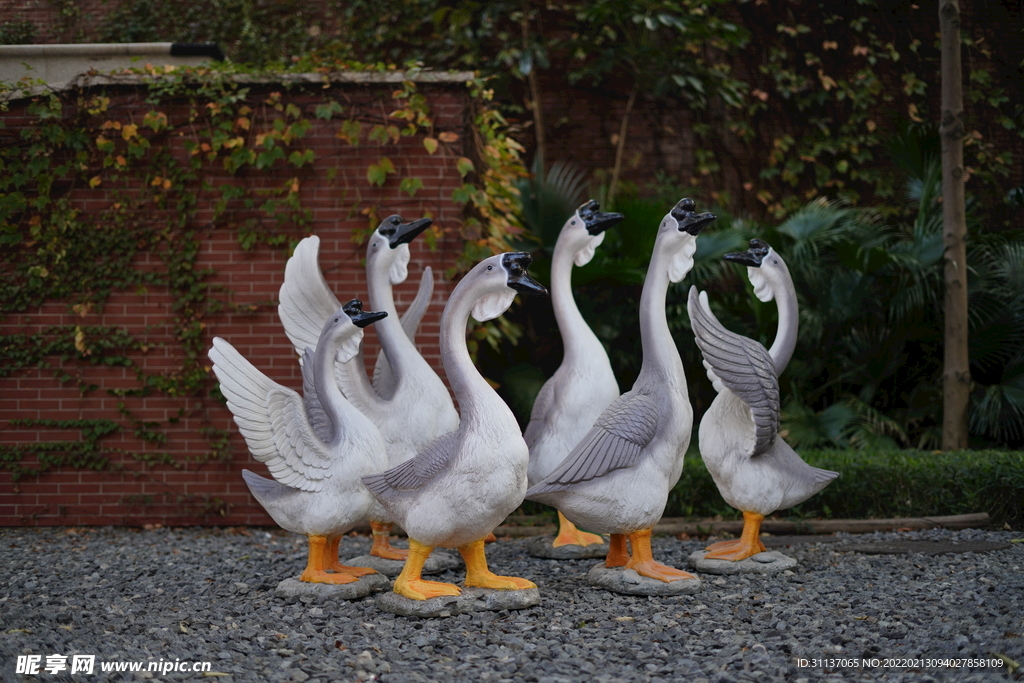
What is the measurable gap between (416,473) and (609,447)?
923 mm

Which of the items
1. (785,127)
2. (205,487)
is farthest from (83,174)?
(785,127)

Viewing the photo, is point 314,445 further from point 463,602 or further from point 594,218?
point 594,218

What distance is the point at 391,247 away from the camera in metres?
4.85

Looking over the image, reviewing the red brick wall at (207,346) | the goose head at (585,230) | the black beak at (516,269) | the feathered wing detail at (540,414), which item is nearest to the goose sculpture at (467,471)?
the black beak at (516,269)

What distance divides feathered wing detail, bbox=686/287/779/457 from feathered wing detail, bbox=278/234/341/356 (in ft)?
6.54

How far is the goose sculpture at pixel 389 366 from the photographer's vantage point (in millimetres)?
4625

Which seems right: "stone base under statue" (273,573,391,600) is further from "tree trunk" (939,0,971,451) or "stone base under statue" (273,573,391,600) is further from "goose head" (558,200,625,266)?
"tree trunk" (939,0,971,451)

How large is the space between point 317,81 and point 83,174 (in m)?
1.85

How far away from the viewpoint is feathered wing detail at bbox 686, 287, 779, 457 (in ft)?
14.5

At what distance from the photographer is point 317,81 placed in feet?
20.5

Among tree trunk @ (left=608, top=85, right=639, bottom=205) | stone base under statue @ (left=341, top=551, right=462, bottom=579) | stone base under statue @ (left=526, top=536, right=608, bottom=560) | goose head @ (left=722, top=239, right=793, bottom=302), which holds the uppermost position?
tree trunk @ (left=608, top=85, right=639, bottom=205)

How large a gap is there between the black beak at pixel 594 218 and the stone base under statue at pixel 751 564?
6.23 feet

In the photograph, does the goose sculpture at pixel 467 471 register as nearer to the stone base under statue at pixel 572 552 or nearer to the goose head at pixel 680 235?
the goose head at pixel 680 235

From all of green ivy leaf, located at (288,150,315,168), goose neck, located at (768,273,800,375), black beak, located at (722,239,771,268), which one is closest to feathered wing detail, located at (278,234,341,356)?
green ivy leaf, located at (288,150,315,168)
